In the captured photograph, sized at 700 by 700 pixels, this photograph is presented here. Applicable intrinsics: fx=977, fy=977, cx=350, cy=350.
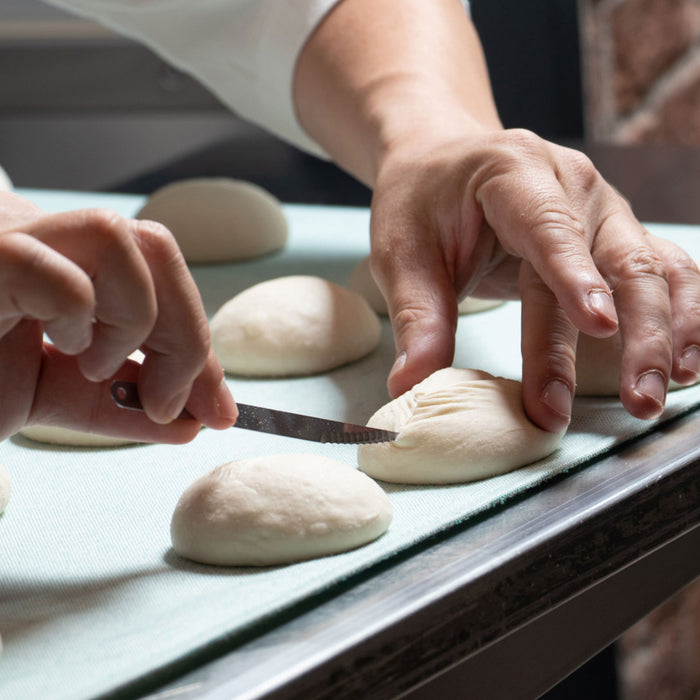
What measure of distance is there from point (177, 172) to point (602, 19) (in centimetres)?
136

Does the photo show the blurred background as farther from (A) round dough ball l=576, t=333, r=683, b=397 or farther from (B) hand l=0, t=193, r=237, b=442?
(B) hand l=0, t=193, r=237, b=442

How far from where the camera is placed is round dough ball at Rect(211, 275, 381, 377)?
3.59 feet

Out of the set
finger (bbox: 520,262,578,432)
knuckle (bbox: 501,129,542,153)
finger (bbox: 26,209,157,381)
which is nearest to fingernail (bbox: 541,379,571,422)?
finger (bbox: 520,262,578,432)

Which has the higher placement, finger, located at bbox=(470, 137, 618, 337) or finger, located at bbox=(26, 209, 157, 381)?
finger, located at bbox=(26, 209, 157, 381)

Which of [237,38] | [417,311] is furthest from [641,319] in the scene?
[237,38]

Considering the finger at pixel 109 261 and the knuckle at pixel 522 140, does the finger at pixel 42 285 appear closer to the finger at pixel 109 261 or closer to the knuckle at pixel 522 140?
the finger at pixel 109 261

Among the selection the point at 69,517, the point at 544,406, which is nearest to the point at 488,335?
the point at 544,406

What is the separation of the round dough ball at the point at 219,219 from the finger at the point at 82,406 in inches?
33.4

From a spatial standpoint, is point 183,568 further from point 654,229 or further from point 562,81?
point 562,81

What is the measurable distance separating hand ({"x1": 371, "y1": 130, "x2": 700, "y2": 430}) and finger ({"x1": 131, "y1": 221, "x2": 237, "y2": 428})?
0.32 metres

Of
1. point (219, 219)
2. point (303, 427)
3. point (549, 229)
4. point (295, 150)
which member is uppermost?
point (549, 229)

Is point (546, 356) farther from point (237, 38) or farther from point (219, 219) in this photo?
point (237, 38)

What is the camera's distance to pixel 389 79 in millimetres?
1330

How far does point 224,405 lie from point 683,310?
0.49 metres
